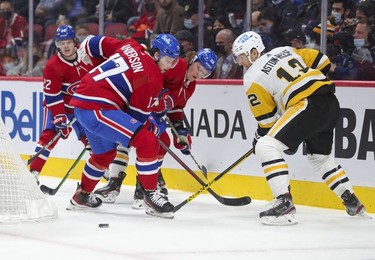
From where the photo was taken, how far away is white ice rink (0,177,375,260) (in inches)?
167

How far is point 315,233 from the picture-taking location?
4.88 m

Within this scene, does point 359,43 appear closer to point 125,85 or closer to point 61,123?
point 125,85

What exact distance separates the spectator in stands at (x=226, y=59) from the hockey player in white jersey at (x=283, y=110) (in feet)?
4.88

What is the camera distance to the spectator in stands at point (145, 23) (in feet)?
25.7

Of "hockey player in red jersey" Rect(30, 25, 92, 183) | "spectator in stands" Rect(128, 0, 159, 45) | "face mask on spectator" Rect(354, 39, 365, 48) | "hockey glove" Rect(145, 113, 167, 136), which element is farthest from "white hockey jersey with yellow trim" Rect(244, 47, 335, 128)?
"spectator in stands" Rect(128, 0, 159, 45)

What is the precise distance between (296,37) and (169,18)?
4.31 feet

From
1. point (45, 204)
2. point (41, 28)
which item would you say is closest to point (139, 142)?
point (45, 204)

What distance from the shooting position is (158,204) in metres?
5.37

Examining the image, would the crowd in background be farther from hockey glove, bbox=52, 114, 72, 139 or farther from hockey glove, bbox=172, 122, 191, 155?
hockey glove, bbox=52, 114, 72, 139

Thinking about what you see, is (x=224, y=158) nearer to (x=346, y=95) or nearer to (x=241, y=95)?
(x=241, y=95)

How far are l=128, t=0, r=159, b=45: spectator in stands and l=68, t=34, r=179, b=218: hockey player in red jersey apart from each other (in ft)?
7.82

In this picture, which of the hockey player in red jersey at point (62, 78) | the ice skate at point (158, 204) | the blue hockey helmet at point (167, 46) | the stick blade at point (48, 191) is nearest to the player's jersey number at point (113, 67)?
the blue hockey helmet at point (167, 46)

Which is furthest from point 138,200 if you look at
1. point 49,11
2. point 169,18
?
point 49,11

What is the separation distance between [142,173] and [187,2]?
7.95 feet
